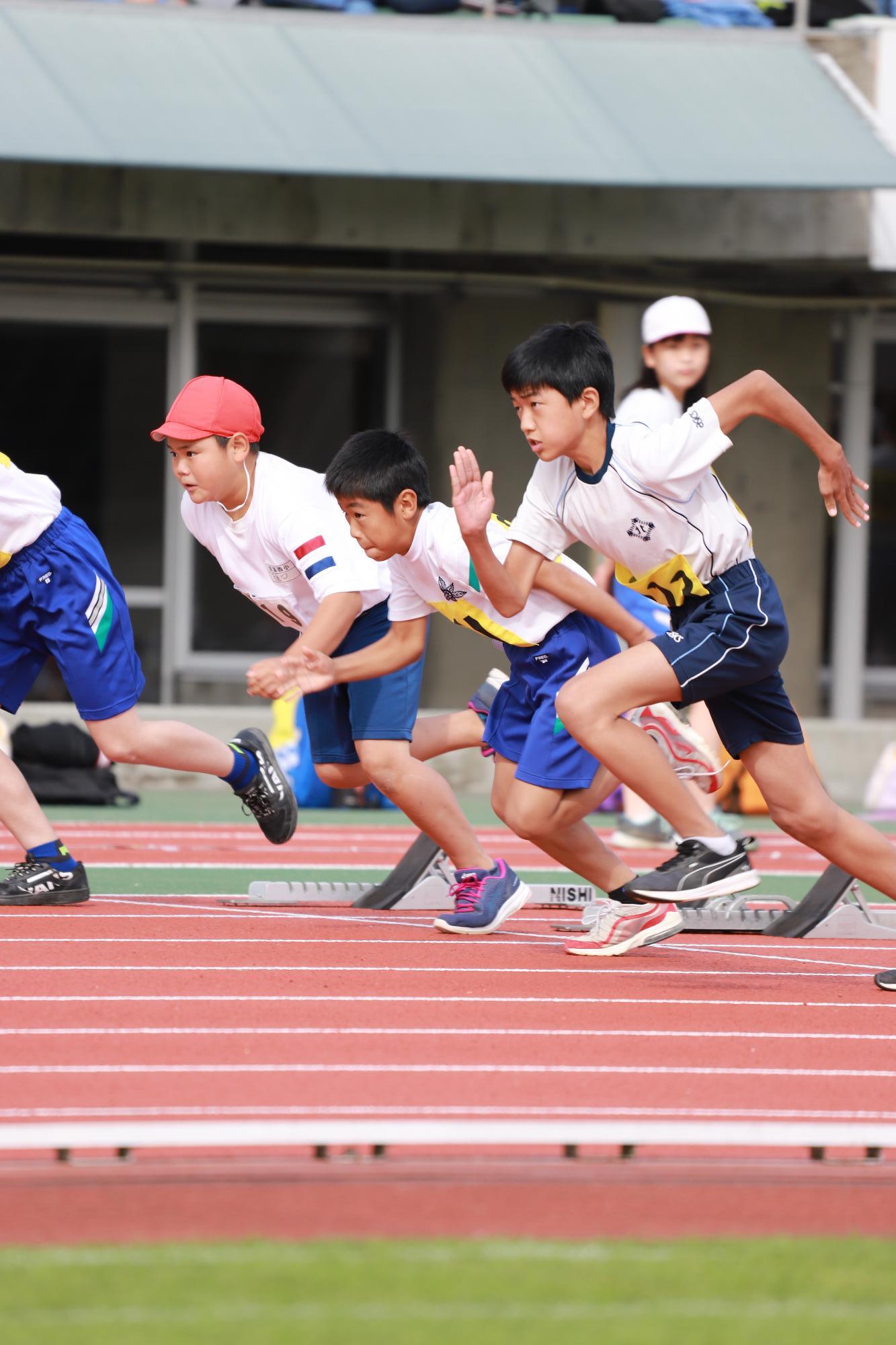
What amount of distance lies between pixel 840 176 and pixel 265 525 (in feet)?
22.5

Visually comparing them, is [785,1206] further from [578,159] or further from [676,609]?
[578,159]

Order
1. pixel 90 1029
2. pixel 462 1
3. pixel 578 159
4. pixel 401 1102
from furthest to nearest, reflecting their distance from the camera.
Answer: pixel 462 1
pixel 578 159
pixel 90 1029
pixel 401 1102

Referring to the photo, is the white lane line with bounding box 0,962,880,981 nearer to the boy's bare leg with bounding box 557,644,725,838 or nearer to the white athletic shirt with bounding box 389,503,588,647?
the boy's bare leg with bounding box 557,644,725,838

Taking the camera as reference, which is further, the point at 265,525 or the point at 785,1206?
the point at 265,525

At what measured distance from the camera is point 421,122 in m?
12.9

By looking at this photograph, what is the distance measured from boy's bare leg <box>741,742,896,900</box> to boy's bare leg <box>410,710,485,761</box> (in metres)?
1.58

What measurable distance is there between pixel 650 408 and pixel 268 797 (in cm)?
255

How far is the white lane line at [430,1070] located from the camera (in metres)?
4.92

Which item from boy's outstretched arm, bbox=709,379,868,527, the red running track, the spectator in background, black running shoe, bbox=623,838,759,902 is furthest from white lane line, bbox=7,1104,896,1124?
the spectator in background

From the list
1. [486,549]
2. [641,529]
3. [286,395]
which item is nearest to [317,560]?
[486,549]

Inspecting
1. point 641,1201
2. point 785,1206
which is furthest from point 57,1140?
point 785,1206

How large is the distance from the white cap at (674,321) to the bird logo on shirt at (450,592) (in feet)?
8.68

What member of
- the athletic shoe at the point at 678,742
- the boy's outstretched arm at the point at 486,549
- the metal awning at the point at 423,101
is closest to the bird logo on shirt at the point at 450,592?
the boy's outstretched arm at the point at 486,549

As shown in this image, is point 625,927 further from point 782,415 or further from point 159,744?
point 159,744
